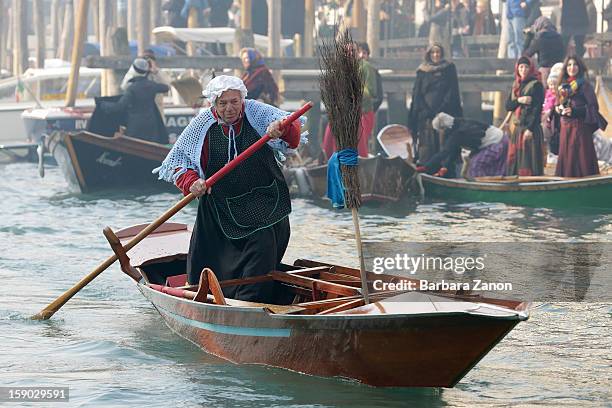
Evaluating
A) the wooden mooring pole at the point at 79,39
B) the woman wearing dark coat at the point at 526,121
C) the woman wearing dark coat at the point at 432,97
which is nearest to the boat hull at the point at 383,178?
the woman wearing dark coat at the point at 432,97

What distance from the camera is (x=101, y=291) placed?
33.7 feet

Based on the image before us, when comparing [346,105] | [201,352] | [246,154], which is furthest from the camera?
[201,352]

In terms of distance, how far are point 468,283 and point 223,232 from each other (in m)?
3.30

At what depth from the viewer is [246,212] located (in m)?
7.73

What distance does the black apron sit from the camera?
25.3 feet

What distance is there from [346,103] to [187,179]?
1171 millimetres

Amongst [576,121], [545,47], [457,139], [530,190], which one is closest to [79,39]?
[457,139]

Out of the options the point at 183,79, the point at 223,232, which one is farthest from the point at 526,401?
the point at 183,79

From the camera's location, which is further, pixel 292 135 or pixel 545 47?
pixel 545 47

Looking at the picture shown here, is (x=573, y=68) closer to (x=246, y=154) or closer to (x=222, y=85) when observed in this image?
(x=246, y=154)

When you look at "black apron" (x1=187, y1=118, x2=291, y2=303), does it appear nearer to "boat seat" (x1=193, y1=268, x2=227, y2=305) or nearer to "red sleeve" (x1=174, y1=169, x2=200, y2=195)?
"red sleeve" (x1=174, y1=169, x2=200, y2=195)

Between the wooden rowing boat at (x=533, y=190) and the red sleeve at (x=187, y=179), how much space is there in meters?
7.73

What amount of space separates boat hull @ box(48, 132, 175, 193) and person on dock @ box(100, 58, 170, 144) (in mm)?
414

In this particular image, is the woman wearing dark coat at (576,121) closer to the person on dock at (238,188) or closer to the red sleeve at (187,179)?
the person on dock at (238,188)
